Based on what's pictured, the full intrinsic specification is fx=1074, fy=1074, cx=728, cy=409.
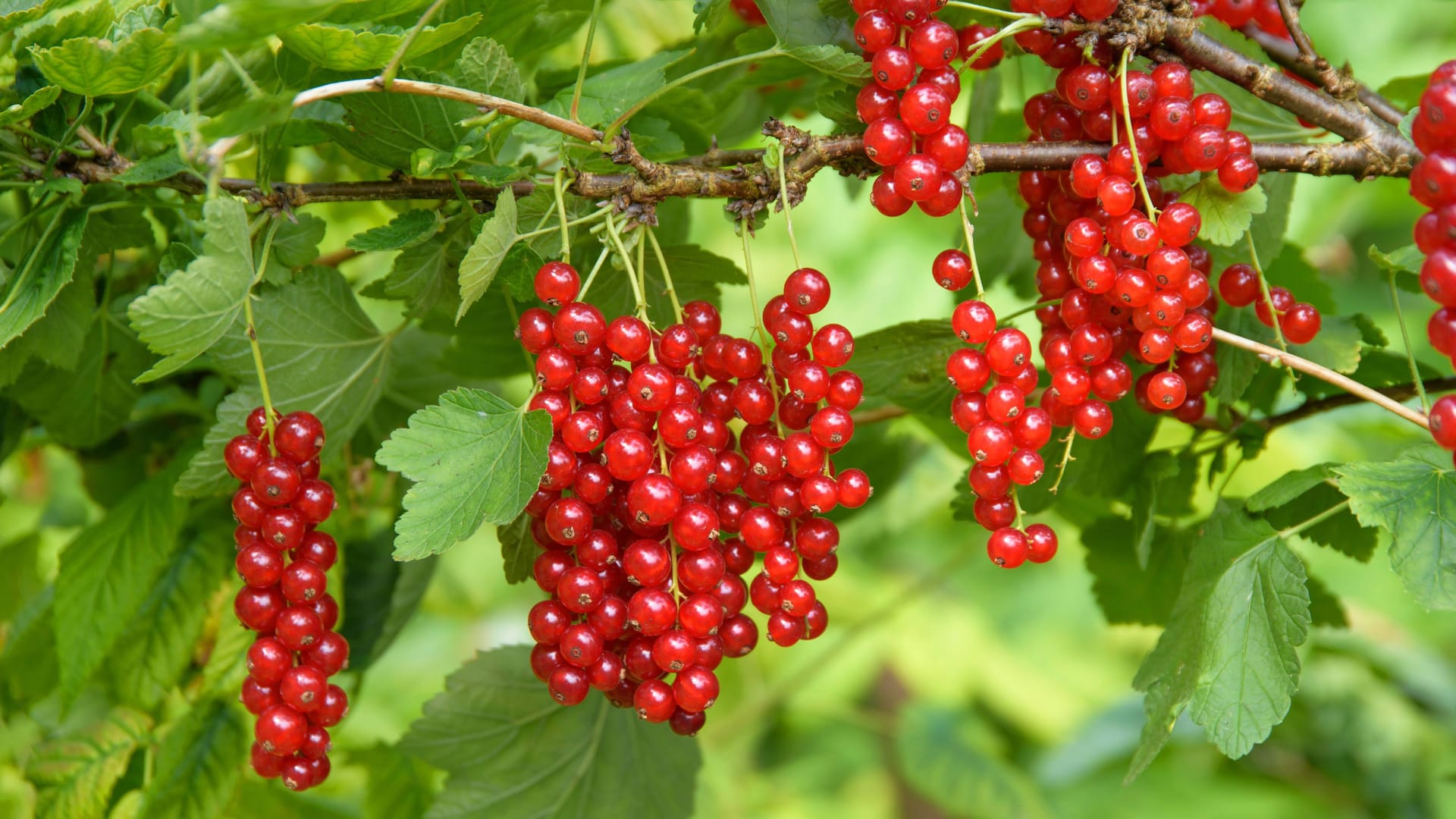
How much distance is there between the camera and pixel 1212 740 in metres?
0.60

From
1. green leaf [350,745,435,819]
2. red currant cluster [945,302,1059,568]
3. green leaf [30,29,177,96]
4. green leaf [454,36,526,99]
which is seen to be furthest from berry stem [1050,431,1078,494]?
green leaf [350,745,435,819]

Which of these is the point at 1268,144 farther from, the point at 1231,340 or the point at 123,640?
the point at 123,640

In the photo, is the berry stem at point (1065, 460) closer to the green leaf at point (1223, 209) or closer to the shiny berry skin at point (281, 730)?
the green leaf at point (1223, 209)

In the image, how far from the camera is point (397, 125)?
0.62 meters

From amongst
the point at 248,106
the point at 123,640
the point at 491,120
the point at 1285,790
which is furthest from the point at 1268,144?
the point at 1285,790

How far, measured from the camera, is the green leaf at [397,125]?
1.99ft

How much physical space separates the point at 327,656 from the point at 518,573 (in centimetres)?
12

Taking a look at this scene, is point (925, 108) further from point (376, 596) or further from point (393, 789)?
point (393, 789)

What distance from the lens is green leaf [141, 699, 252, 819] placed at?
0.81 metres

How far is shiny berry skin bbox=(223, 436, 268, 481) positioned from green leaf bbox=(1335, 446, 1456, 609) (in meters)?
0.61

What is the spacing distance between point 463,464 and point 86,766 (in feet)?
1.71

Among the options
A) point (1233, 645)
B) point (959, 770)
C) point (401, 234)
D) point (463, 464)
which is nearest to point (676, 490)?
point (463, 464)

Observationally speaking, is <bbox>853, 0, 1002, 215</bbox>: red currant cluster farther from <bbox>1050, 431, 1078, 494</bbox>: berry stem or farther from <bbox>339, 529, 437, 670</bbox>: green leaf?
<bbox>339, 529, 437, 670</bbox>: green leaf

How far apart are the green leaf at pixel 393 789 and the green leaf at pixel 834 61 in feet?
2.35
